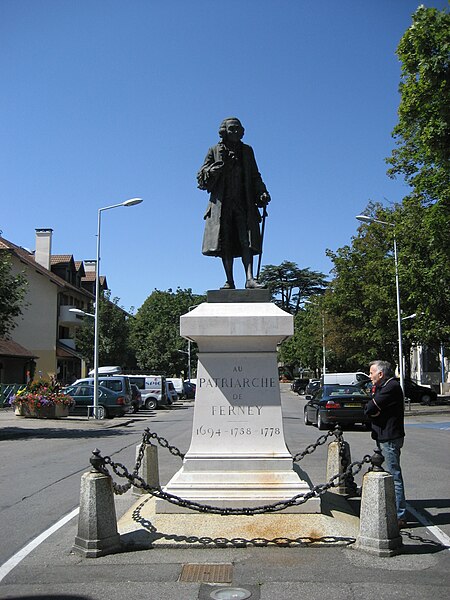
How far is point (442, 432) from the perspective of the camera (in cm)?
2152

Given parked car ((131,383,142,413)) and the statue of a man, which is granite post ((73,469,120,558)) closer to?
the statue of a man

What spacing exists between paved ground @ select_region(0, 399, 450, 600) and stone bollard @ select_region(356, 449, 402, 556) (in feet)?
0.35

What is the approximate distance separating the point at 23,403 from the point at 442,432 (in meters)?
18.0

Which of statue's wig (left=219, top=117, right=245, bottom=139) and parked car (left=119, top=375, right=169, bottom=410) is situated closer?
statue's wig (left=219, top=117, right=245, bottom=139)

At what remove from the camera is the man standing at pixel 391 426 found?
22.8 ft

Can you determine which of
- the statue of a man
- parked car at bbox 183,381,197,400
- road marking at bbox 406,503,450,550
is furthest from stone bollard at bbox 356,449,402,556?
parked car at bbox 183,381,197,400

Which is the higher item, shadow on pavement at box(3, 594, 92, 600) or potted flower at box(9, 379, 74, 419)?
potted flower at box(9, 379, 74, 419)

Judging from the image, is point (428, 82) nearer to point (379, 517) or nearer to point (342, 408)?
point (342, 408)

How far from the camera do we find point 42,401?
1131 inches

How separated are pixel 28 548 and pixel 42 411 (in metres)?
23.5

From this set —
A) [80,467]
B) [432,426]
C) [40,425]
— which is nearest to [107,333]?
[40,425]

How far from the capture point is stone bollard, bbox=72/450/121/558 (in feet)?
19.0

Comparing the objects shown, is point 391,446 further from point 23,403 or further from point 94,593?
point 23,403

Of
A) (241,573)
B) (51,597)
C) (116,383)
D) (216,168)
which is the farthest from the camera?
(116,383)
